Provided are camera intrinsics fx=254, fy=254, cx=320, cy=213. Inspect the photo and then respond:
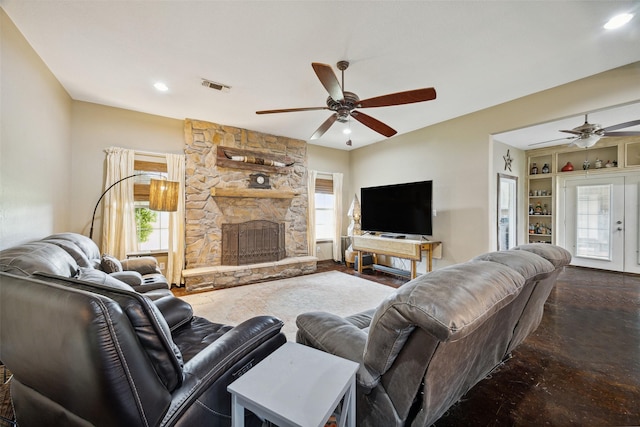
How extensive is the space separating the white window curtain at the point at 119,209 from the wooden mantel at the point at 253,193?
1.22 m

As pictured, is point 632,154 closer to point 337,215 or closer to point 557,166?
point 557,166

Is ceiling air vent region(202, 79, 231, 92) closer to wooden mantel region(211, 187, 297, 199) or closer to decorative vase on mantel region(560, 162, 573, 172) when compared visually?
wooden mantel region(211, 187, 297, 199)

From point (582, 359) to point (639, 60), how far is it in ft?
10.0

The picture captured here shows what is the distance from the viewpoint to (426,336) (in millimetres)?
949

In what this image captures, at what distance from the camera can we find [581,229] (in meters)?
5.52

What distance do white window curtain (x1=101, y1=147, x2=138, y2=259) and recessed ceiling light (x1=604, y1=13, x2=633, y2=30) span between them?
18.5ft

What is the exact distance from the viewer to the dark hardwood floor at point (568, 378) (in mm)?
1556

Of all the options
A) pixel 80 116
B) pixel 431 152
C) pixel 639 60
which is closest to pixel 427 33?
pixel 639 60

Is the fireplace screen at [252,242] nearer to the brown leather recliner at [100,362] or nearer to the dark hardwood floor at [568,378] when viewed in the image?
the brown leather recliner at [100,362]

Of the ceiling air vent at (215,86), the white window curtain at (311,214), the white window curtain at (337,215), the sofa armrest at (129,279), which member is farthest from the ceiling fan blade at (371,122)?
the white window curtain at (337,215)

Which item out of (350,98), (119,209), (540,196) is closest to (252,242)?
(119,209)

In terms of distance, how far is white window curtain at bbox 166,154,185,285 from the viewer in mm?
4188

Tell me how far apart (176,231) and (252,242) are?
4.20 ft

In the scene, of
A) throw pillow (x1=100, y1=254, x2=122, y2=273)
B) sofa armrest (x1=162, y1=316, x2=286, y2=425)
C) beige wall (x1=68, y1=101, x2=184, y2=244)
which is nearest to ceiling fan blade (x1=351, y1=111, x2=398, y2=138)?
sofa armrest (x1=162, y1=316, x2=286, y2=425)
